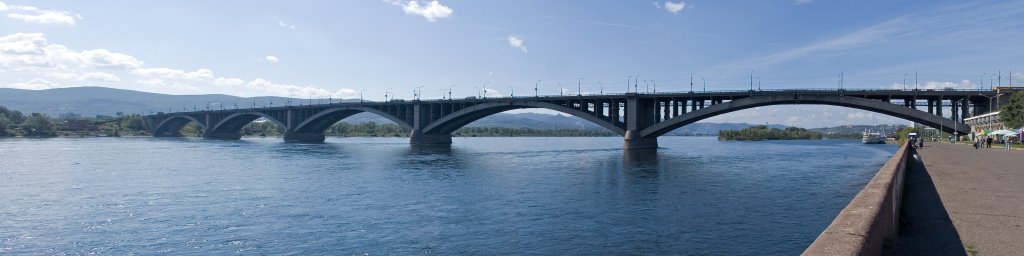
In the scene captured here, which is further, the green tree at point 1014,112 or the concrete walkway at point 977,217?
the green tree at point 1014,112

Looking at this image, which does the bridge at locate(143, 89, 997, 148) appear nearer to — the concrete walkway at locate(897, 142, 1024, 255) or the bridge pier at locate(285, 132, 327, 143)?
the bridge pier at locate(285, 132, 327, 143)

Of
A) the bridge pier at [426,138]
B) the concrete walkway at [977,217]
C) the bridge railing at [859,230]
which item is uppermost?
the bridge railing at [859,230]

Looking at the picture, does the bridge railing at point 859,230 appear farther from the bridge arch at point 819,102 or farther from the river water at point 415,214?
the bridge arch at point 819,102

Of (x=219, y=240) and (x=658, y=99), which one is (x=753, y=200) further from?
(x=658, y=99)

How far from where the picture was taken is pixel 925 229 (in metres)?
11.2

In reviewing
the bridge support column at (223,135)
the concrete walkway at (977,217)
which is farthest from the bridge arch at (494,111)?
the bridge support column at (223,135)

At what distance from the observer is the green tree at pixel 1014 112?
65.2 meters

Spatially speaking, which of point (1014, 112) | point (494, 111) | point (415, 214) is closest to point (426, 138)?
point (494, 111)

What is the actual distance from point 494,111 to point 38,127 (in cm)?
12649

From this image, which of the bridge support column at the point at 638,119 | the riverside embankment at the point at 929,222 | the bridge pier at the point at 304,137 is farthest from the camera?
the bridge pier at the point at 304,137

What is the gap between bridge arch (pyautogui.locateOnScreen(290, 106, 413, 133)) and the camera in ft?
412

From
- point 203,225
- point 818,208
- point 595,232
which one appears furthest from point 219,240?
point 818,208

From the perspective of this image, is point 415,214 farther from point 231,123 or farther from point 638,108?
point 231,123

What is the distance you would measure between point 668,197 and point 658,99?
66.6m
